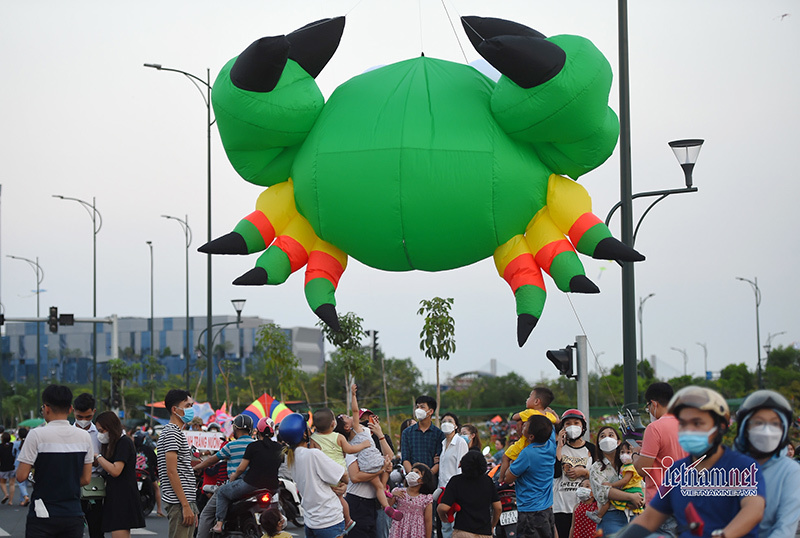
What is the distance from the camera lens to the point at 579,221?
25.7ft

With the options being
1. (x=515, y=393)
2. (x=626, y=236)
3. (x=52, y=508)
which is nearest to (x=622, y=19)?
(x=626, y=236)

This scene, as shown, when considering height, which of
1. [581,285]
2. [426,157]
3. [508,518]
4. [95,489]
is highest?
[426,157]

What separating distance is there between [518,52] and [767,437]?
354 centimetres

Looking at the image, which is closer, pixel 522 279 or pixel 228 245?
pixel 522 279

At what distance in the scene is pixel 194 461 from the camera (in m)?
10.3

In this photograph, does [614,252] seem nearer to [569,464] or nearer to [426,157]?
[426,157]

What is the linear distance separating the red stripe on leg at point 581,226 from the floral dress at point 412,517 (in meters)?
3.10

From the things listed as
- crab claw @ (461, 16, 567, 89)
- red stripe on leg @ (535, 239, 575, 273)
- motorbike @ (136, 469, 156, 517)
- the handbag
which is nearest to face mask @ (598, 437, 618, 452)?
red stripe on leg @ (535, 239, 575, 273)

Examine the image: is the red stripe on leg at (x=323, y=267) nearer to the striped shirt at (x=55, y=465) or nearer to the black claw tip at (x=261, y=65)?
the black claw tip at (x=261, y=65)

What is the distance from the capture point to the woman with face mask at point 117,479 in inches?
350

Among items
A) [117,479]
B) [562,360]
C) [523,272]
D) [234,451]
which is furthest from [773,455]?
[562,360]

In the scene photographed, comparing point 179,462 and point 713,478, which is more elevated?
point 713,478

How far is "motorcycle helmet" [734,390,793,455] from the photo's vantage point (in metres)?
4.57

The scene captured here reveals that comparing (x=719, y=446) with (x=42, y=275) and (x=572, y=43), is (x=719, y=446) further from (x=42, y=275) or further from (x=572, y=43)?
(x=42, y=275)
